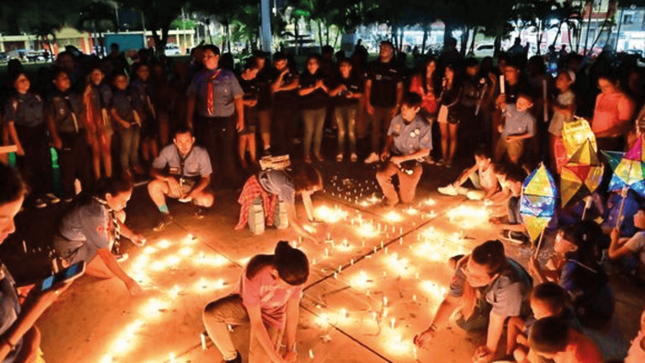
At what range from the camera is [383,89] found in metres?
7.17

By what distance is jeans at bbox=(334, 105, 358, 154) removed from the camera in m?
7.43

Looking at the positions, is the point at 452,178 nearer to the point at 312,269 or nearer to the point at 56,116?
the point at 312,269

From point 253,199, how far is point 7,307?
2.96 meters

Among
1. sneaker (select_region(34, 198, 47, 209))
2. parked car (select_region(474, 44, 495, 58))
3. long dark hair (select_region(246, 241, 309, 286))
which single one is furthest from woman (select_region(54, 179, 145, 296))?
parked car (select_region(474, 44, 495, 58))

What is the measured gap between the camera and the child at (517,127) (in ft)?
20.0

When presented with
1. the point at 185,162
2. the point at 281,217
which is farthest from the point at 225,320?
the point at 185,162

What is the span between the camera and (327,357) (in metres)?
3.39

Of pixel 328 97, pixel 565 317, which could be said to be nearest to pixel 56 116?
pixel 328 97

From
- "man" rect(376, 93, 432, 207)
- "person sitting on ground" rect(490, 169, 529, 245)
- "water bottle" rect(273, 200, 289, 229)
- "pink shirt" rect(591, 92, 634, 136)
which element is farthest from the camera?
"man" rect(376, 93, 432, 207)

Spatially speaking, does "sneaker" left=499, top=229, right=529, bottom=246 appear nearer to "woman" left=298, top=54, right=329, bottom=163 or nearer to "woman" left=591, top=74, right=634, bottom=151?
"woman" left=591, top=74, right=634, bottom=151

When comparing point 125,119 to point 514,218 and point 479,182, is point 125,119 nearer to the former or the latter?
point 479,182

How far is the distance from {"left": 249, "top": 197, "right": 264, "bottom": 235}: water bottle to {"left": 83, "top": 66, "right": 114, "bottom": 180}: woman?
2333mm

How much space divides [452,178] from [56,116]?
4.71 metres

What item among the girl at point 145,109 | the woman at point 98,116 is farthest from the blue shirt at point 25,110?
the girl at point 145,109
